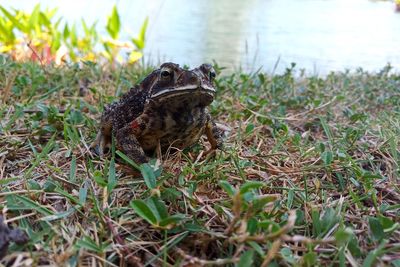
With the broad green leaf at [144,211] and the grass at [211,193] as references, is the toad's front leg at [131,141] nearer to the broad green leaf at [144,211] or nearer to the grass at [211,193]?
the grass at [211,193]

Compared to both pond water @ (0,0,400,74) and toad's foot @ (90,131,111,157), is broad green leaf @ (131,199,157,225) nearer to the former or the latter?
toad's foot @ (90,131,111,157)

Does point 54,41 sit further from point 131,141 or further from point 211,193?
point 211,193

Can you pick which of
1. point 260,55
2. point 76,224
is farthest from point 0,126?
point 260,55

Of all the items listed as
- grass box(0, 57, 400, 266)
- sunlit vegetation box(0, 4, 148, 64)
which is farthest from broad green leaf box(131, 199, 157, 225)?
sunlit vegetation box(0, 4, 148, 64)

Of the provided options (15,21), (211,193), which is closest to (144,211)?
(211,193)

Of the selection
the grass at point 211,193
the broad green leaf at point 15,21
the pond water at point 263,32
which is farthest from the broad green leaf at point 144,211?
the broad green leaf at point 15,21

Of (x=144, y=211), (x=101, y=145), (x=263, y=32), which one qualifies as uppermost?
(x=144, y=211)

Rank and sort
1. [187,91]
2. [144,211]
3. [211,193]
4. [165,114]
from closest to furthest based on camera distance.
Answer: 1. [144,211]
2. [211,193]
3. [187,91]
4. [165,114]
